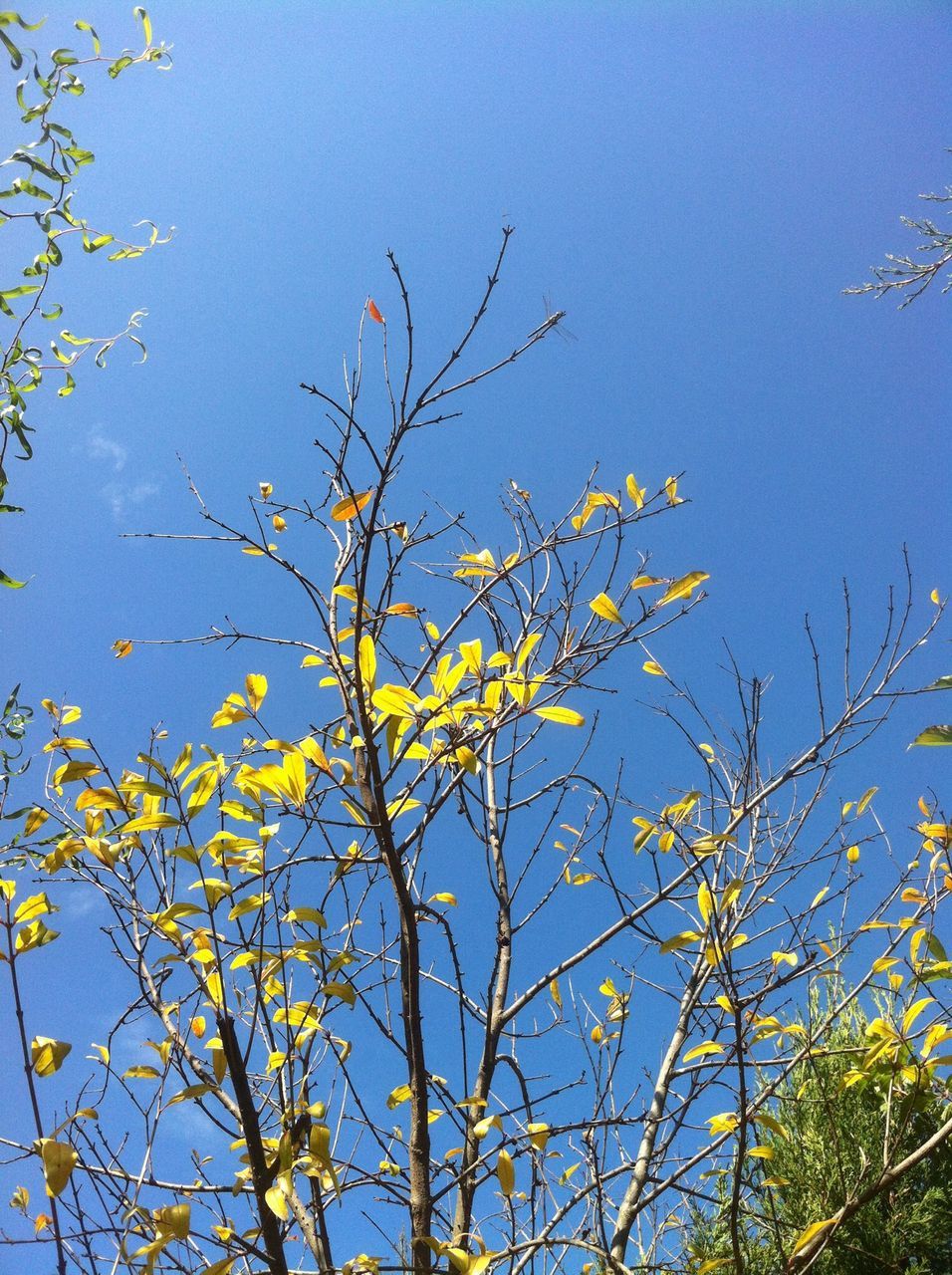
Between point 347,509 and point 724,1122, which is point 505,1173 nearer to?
point 724,1122

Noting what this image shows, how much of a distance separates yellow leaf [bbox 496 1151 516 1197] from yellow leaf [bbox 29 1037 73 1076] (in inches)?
29.0

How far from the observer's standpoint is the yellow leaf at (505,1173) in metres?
1.29

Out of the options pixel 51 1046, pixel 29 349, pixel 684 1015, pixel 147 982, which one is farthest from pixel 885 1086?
pixel 29 349

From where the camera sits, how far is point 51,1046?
104cm

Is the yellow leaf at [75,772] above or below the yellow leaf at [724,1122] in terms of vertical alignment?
above

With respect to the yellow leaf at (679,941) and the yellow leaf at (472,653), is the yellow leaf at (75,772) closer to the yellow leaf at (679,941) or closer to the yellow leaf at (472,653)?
the yellow leaf at (472,653)

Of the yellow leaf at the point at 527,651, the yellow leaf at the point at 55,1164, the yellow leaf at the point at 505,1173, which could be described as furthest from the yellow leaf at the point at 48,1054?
the yellow leaf at the point at 527,651

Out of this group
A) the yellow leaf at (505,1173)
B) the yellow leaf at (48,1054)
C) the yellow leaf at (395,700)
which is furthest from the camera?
the yellow leaf at (505,1173)

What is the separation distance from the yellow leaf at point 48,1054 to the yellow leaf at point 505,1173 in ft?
2.41

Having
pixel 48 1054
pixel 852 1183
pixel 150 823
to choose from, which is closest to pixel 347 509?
pixel 150 823

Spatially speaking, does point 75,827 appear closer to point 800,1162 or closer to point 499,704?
point 499,704

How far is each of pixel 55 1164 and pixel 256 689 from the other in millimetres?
725

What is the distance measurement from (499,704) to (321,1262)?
0.89 meters

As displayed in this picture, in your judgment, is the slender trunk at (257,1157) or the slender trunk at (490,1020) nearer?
the slender trunk at (257,1157)
